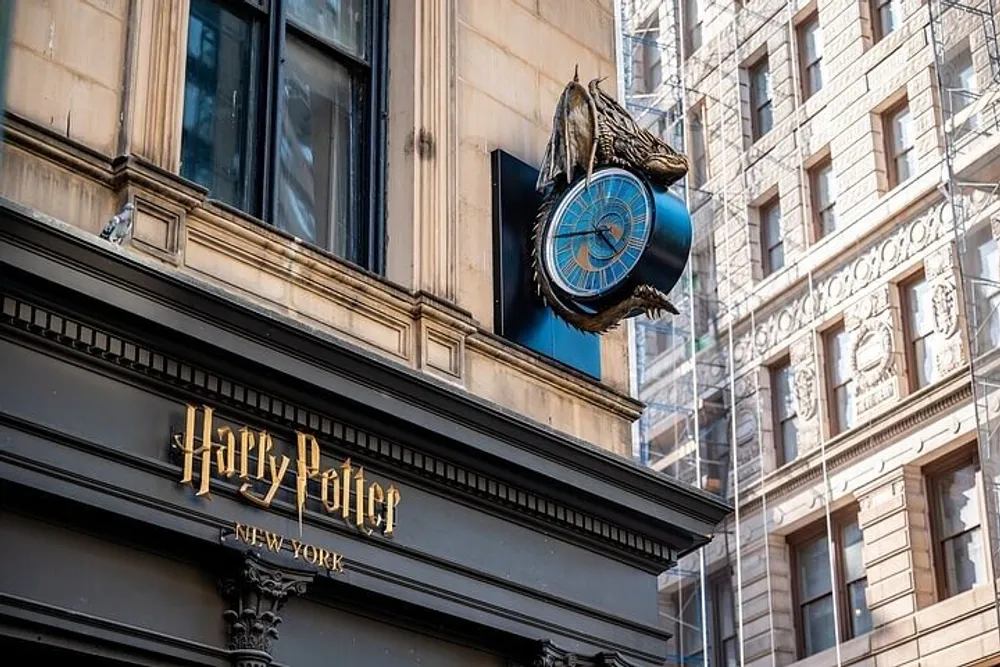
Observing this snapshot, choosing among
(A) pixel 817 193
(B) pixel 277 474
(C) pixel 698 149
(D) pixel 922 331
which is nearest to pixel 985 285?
(D) pixel 922 331

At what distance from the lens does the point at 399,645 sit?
12.9 meters

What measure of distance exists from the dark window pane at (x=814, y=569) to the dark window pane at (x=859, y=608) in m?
0.78

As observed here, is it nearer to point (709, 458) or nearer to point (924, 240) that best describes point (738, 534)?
point (709, 458)

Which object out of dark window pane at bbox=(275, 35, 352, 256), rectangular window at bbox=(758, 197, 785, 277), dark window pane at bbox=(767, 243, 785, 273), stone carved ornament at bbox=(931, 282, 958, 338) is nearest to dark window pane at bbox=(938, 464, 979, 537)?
stone carved ornament at bbox=(931, 282, 958, 338)

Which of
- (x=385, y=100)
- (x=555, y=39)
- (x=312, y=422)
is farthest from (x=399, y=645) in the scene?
(x=555, y=39)

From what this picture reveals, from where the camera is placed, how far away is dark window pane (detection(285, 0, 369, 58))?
579 inches

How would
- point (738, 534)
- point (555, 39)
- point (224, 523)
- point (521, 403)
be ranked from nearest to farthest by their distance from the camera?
point (224, 523)
point (521, 403)
point (555, 39)
point (738, 534)

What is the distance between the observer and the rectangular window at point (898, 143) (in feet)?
122

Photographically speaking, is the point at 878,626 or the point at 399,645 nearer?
the point at 399,645

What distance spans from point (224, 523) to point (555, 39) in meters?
6.54

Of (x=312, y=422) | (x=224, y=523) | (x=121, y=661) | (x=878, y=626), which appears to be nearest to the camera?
(x=121, y=661)

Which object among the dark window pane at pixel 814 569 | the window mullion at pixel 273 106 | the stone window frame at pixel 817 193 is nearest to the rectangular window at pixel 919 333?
the stone window frame at pixel 817 193

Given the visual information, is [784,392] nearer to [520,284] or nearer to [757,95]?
[757,95]

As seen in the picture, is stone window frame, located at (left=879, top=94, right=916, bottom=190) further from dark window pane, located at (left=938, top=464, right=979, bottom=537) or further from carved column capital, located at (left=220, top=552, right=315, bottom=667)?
carved column capital, located at (left=220, top=552, right=315, bottom=667)
